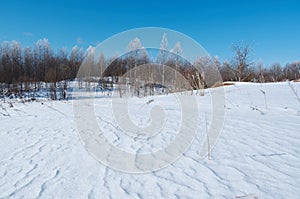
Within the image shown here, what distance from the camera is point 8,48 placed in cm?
3484

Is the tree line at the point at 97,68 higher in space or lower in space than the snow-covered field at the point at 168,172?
higher

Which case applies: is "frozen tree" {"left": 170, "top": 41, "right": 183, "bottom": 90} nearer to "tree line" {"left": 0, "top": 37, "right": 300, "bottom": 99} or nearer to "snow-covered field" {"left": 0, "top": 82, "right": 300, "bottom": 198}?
"tree line" {"left": 0, "top": 37, "right": 300, "bottom": 99}

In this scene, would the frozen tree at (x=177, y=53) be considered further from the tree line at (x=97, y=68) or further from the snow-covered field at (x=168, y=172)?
the snow-covered field at (x=168, y=172)

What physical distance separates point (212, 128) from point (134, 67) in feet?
38.7

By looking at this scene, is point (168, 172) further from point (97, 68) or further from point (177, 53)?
point (97, 68)

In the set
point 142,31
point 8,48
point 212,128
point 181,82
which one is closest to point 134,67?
point 181,82

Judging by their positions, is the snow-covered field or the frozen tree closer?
the snow-covered field

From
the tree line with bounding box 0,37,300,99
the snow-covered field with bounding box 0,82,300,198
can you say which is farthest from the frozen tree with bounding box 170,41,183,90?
the snow-covered field with bounding box 0,82,300,198

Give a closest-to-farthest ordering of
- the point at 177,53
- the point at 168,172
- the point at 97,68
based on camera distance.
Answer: the point at 168,172, the point at 177,53, the point at 97,68

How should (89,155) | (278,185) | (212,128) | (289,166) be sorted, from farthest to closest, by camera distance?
(212,128), (89,155), (289,166), (278,185)

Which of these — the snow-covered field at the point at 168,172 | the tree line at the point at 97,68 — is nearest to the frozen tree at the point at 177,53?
the tree line at the point at 97,68

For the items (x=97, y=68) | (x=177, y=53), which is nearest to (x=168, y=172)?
(x=177, y=53)

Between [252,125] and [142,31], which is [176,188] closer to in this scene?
[252,125]

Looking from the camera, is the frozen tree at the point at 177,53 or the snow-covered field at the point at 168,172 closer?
the snow-covered field at the point at 168,172
